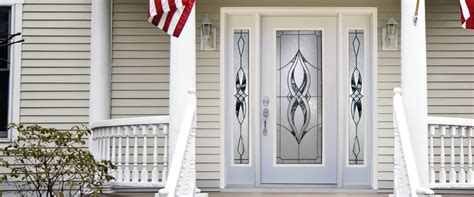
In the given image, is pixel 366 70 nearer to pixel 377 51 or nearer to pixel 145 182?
pixel 377 51

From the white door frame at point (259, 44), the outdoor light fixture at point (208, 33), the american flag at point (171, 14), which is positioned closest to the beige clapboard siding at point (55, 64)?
the outdoor light fixture at point (208, 33)

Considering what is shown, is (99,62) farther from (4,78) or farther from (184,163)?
(184,163)

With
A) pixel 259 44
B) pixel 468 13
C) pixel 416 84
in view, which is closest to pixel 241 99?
pixel 259 44

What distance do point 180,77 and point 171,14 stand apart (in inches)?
34.8

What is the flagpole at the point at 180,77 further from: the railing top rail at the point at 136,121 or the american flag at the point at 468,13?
the american flag at the point at 468,13

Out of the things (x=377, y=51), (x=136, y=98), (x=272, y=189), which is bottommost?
(x=272, y=189)

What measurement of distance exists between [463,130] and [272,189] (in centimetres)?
274

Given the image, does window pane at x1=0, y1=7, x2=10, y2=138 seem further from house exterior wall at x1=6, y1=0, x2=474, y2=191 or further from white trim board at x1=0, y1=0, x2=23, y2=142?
house exterior wall at x1=6, y1=0, x2=474, y2=191

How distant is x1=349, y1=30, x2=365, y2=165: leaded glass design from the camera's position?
10.0 metres

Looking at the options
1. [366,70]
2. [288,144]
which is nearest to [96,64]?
[288,144]

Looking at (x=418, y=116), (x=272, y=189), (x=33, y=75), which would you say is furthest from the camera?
(x=33, y=75)

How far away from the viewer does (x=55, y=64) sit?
10242 mm

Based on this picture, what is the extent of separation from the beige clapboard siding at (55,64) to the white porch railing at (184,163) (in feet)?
9.73

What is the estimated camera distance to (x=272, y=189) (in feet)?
31.5
